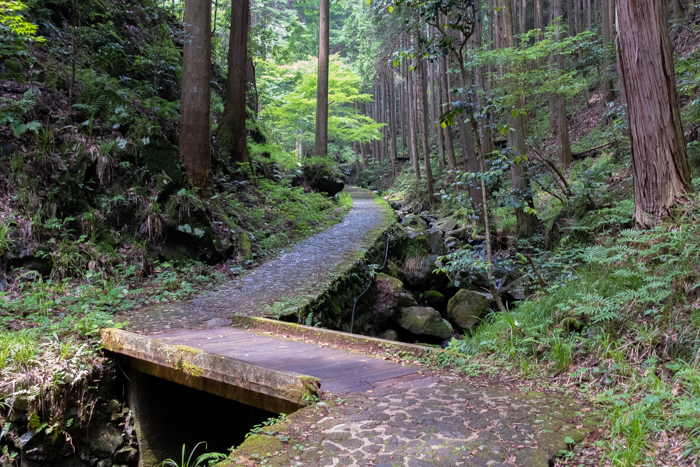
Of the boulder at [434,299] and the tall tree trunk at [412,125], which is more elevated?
the tall tree trunk at [412,125]

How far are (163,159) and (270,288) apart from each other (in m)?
3.81

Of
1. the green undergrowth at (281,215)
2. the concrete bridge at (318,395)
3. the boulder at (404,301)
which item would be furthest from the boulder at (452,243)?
the concrete bridge at (318,395)

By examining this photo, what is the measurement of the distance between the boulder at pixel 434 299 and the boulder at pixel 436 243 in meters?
1.77

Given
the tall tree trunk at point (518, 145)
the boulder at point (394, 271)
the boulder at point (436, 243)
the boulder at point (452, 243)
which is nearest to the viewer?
the tall tree trunk at point (518, 145)

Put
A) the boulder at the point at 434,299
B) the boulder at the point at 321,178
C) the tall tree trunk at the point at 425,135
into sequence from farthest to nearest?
1. the tall tree trunk at the point at 425,135
2. the boulder at the point at 321,178
3. the boulder at the point at 434,299

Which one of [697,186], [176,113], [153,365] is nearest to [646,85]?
[697,186]

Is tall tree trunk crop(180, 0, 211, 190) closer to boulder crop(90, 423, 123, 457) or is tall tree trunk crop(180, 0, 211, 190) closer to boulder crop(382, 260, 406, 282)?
boulder crop(382, 260, 406, 282)

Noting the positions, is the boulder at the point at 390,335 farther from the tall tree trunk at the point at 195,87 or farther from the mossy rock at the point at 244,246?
the tall tree trunk at the point at 195,87

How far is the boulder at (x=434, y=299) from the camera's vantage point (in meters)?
10.4

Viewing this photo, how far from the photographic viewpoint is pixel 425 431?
2926 mm

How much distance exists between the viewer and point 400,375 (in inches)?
162

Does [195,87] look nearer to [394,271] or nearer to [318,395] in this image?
[394,271]

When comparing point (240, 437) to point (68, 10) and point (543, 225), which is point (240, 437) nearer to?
point (543, 225)

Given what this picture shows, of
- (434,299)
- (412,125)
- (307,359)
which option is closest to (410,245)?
(434,299)
